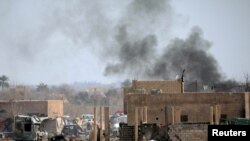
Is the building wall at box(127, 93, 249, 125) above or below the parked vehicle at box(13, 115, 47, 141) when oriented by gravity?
above

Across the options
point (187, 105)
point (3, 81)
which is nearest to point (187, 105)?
point (187, 105)

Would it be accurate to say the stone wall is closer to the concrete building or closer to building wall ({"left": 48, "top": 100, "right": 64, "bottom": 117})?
the concrete building

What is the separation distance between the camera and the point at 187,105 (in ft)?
110

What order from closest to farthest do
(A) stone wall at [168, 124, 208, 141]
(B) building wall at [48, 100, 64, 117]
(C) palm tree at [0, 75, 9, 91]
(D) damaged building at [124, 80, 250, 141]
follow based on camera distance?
(A) stone wall at [168, 124, 208, 141] < (D) damaged building at [124, 80, 250, 141] < (B) building wall at [48, 100, 64, 117] < (C) palm tree at [0, 75, 9, 91]

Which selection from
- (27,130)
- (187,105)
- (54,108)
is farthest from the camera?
(54,108)

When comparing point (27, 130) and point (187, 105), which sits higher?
point (187, 105)

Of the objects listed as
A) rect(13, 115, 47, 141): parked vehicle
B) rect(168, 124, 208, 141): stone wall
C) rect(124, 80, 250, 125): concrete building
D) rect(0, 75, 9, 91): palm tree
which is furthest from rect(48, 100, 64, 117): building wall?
rect(0, 75, 9, 91): palm tree

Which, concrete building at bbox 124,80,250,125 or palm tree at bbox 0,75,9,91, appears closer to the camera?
concrete building at bbox 124,80,250,125

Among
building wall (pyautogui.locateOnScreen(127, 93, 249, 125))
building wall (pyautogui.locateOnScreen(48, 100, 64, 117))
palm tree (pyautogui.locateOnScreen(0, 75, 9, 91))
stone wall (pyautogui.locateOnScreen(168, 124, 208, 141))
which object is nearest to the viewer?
stone wall (pyautogui.locateOnScreen(168, 124, 208, 141))

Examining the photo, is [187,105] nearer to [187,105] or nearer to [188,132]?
[187,105]

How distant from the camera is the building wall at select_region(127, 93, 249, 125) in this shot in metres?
33.1

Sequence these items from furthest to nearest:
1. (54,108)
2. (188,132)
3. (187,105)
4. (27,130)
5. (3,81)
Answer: (3,81) < (54,108) < (27,130) < (187,105) < (188,132)

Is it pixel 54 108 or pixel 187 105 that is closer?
Answer: pixel 187 105

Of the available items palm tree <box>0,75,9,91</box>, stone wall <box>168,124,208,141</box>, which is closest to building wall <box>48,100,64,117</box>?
stone wall <box>168,124,208,141</box>
